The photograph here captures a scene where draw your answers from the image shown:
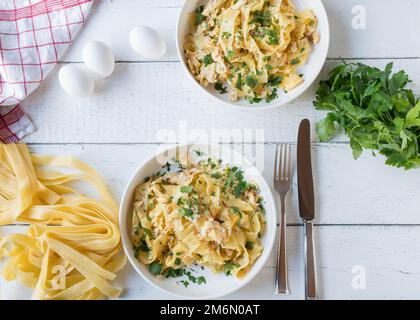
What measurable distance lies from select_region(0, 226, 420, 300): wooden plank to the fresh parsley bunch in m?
0.29

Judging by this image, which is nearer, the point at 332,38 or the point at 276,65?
the point at 276,65

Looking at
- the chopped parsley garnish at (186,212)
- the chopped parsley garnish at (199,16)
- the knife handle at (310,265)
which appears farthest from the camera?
the chopped parsley garnish at (199,16)

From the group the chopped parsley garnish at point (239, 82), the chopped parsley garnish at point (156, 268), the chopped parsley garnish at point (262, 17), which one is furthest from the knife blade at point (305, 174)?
the chopped parsley garnish at point (156, 268)

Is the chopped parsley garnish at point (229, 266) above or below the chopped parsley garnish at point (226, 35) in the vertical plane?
below

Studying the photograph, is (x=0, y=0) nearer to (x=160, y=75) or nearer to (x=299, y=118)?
(x=160, y=75)

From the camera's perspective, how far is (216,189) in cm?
189

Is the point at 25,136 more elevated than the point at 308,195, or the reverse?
the point at 25,136

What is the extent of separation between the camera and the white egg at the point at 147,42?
200 centimetres

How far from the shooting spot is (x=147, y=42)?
1998 mm

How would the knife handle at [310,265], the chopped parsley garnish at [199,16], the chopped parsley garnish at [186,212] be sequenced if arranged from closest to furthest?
the chopped parsley garnish at [186,212], the knife handle at [310,265], the chopped parsley garnish at [199,16]

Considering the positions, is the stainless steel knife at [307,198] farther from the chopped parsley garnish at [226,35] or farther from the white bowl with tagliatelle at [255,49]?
the chopped parsley garnish at [226,35]

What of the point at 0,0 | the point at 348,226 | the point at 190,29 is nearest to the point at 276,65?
the point at 190,29

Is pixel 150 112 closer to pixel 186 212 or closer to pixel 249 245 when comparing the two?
pixel 186 212
